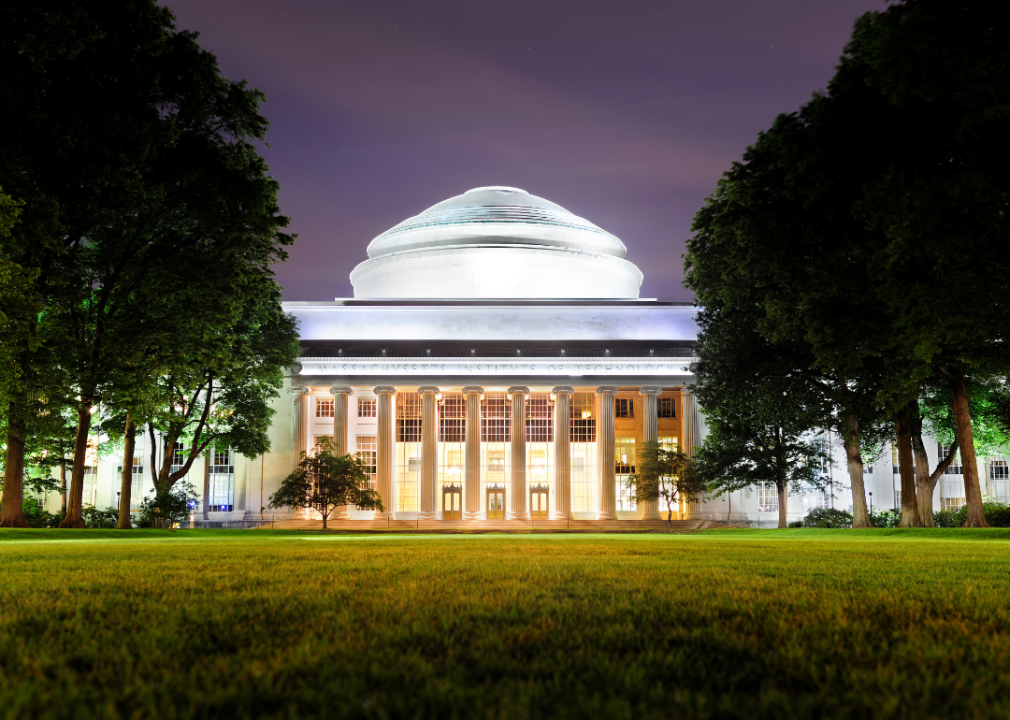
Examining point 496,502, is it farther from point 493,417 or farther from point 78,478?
point 78,478

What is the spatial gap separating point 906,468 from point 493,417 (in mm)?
43078

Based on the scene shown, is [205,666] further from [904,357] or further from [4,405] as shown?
[904,357]

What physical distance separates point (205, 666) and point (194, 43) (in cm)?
3178

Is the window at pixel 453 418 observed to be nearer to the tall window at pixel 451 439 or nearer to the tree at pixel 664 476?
the tall window at pixel 451 439

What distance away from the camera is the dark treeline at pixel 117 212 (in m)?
27.0

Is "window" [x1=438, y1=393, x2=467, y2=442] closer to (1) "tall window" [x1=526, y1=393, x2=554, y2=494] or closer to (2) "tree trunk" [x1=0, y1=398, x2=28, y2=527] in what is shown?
(1) "tall window" [x1=526, y1=393, x2=554, y2=494]

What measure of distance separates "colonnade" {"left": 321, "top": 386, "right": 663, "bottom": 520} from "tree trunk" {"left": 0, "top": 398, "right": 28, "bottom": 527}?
37.8 meters

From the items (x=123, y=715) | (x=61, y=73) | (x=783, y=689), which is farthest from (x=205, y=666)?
(x=61, y=73)

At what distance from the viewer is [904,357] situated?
32906 millimetres

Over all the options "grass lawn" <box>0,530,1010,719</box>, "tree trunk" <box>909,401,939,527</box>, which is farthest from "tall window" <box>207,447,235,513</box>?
"grass lawn" <box>0,530,1010,719</box>

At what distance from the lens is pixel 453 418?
255 feet

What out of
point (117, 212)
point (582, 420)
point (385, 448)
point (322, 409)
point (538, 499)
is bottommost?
point (538, 499)

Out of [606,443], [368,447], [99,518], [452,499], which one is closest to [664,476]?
[606,443]

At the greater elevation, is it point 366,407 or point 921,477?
point 366,407
